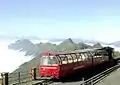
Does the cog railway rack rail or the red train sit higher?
the red train

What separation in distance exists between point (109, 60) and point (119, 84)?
85.8 feet

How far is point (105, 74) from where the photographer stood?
152ft

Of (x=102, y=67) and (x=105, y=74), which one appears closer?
(x=105, y=74)

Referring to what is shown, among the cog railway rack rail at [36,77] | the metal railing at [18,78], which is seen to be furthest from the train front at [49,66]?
the metal railing at [18,78]

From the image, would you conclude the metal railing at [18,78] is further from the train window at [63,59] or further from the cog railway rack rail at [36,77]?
the train window at [63,59]

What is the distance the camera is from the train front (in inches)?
1633

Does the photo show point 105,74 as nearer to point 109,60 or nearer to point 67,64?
point 67,64

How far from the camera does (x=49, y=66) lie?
41969 millimetres

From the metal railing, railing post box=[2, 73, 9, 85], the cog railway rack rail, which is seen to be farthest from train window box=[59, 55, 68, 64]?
railing post box=[2, 73, 9, 85]

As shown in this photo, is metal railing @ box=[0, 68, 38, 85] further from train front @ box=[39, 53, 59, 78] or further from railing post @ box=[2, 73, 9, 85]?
train front @ box=[39, 53, 59, 78]

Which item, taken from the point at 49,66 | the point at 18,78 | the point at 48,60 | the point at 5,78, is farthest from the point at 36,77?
the point at 5,78

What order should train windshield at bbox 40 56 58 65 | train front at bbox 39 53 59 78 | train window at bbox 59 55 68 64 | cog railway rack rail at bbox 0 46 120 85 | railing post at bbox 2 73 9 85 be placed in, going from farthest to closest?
train window at bbox 59 55 68 64, train windshield at bbox 40 56 58 65, train front at bbox 39 53 59 78, cog railway rack rail at bbox 0 46 120 85, railing post at bbox 2 73 9 85

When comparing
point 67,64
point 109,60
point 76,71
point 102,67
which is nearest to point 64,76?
point 67,64

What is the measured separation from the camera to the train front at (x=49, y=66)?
41.5m
